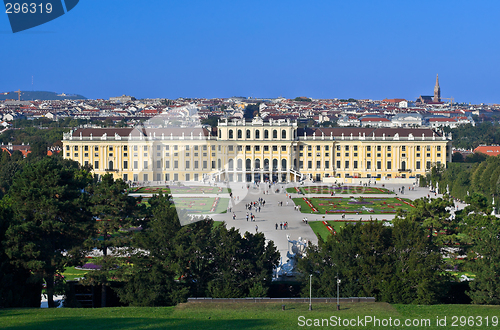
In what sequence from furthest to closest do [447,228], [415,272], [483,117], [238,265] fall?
[483,117], [447,228], [238,265], [415,272]

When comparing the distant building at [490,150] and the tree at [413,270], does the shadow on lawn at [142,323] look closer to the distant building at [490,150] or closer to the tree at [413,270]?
the tree at [413,270]

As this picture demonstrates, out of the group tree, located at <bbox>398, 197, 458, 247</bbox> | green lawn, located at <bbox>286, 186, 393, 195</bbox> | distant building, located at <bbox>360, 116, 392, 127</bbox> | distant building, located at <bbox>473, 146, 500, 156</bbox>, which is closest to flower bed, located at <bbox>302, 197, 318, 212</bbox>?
green lawn, located at <bbox>286, 186, 393, 195</bbox>

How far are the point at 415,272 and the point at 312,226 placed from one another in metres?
18.0

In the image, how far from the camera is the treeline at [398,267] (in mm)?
23344

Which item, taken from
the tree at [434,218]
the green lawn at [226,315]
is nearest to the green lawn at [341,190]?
the tree at [434,218]

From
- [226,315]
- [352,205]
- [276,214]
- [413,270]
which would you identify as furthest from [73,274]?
[352,205]

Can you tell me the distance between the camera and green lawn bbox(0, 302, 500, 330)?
744 inches

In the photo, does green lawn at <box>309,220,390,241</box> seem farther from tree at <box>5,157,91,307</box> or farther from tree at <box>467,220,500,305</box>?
tree at <box>5,157,91,307</box>

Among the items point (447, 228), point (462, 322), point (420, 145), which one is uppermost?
point (420, 145)

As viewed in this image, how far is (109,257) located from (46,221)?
3.02 metres

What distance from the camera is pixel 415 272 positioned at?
23.4 meters

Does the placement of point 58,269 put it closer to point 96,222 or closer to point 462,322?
point 96,222

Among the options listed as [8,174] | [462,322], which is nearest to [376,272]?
[462,322]

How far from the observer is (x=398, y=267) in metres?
24.2
